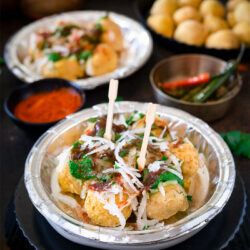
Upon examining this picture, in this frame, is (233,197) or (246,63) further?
(246,63)

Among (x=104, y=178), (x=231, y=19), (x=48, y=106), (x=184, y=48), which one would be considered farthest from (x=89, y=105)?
(x=231, y=19)

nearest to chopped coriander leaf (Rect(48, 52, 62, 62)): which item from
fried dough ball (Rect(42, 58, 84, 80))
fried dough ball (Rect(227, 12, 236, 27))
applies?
fried dough ball (Rect(42, 58, 84, 80))

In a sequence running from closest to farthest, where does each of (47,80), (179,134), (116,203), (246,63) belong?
1. (116,203)
2. (179,134)
3. (47,80)
4. (246,63)

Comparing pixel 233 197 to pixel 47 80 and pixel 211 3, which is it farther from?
pixel 211 3

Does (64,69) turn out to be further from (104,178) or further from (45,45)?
(104,178)

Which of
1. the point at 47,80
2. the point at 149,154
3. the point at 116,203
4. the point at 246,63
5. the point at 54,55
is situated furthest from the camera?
the point at 246,63

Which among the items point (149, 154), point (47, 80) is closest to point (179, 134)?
point (149, 154)

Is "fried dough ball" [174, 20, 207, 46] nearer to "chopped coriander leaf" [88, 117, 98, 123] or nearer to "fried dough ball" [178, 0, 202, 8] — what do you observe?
"fried dough ball" [178, 0, 202, 8]
